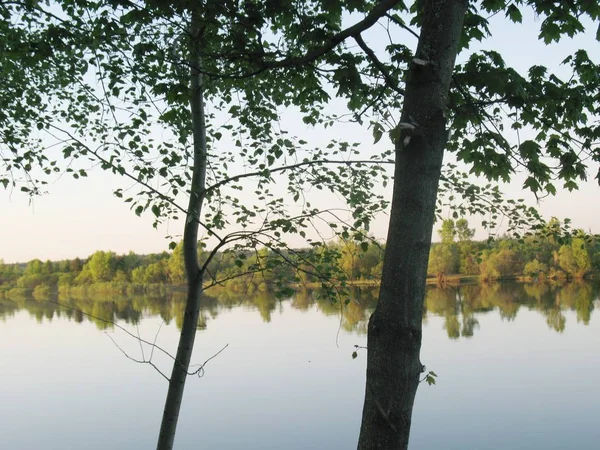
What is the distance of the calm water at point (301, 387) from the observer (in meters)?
10.3

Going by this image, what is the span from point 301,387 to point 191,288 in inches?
324

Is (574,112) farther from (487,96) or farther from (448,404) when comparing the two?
(448,404)

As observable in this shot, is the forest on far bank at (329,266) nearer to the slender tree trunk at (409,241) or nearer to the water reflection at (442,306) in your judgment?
the water reflection at (442,306)

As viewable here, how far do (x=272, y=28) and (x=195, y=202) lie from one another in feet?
5.11

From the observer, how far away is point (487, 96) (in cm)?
386

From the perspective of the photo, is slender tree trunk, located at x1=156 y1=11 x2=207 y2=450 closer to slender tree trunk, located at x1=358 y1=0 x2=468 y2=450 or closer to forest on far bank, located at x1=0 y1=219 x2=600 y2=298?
forest on far bank, located at x1=0 y1=219 x2=600 y2=298

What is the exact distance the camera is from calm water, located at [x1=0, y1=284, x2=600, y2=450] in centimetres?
1026

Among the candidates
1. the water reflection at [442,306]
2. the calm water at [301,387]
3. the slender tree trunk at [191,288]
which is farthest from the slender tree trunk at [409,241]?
the water reflection at [442,306]

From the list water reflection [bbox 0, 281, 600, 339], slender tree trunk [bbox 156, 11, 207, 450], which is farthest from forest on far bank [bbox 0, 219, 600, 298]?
water reflection [bbox 0, 281, 600, 339]

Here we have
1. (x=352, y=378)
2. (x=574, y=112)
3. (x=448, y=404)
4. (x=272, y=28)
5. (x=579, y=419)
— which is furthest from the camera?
(x=352, y=378)

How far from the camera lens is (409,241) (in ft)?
9.16

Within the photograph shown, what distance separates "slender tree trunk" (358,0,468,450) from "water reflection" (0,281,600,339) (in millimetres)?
13753

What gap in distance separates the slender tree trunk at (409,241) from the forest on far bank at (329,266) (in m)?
1.65

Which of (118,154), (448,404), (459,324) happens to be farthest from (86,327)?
(118,154)
